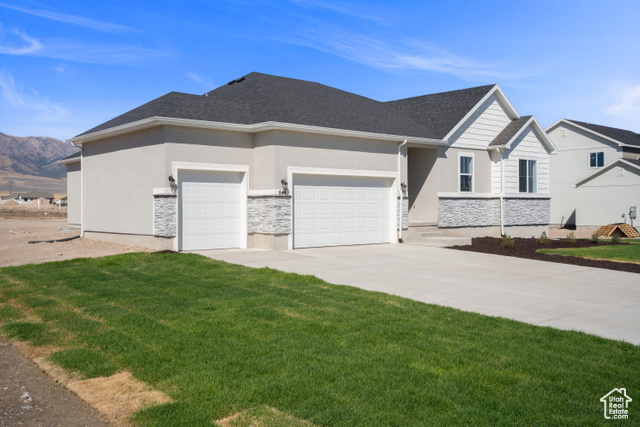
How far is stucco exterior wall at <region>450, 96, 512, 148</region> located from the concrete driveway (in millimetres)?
6511

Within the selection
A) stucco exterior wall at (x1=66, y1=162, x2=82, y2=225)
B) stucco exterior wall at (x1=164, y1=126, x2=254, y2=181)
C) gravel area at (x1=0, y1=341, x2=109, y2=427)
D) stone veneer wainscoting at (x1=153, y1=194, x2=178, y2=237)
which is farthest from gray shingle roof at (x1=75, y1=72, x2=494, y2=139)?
gravel area at (x1=0, y1=341, x2=109, y2=427)

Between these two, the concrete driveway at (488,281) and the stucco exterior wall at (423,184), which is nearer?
the concrete driveway at (488,281)

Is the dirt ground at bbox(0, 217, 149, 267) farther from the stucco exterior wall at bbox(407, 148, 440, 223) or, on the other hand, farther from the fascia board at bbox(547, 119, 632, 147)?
the fascia board at bbox(547, 119, 632, 147)

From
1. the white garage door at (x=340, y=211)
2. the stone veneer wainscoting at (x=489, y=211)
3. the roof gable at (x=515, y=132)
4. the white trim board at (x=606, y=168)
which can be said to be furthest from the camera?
the white trim board at (x=606, y=168)

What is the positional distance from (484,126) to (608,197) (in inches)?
550

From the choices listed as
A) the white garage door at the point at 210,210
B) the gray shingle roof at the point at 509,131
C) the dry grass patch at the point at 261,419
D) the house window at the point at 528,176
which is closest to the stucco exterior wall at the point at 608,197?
the house window at the point at 528,176

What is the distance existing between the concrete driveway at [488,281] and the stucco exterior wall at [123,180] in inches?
113

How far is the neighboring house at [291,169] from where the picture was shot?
16.0 m

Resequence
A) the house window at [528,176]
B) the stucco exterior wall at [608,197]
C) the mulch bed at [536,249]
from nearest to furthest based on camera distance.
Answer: the mulch bed at [536,249] < the house window at [528,176] < the stucco exterior wall at [608,197]

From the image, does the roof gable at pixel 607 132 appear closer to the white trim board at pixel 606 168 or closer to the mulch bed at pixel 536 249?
the white trim board at pixel 606 168

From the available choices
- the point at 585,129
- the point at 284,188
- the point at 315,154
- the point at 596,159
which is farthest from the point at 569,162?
the point at 284,188

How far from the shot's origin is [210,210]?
16.5 metres

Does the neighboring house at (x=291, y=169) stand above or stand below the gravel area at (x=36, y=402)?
above

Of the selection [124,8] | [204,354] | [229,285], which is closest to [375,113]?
[124,8]
